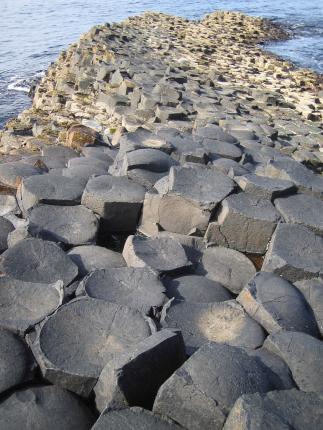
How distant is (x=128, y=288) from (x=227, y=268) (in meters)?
1.02

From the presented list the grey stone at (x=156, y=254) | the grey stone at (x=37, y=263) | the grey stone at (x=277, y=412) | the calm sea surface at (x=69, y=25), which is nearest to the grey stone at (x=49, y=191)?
the grey stone at (x=37, y=263)

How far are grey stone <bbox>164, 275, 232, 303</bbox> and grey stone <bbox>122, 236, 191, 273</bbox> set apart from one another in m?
0.12

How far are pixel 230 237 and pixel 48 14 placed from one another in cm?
3566

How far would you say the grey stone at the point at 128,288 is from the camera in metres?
3.33

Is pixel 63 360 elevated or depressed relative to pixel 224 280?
elevated

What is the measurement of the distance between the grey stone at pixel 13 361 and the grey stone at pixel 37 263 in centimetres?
72

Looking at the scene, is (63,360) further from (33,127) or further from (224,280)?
(33,127)

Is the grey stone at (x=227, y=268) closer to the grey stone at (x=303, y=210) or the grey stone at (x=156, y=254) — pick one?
the grey stone at (x=156, y=254)

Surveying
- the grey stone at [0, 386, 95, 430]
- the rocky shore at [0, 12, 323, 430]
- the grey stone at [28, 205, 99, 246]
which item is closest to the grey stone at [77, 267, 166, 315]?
the rocky shore at [0, 12, 323, 430]

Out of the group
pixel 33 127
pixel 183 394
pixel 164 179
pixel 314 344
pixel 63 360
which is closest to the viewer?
pixel 183 394

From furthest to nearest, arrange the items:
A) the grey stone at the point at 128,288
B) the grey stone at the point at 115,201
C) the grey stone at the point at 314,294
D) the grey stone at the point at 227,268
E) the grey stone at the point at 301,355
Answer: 1. the grey stone at the point at 115,201
2. the grey stone at the point at 227,268
3. the grey stone at the point at 314,294
4. the grey stone at the point at 128,288
5. the grey stone at the point at 301,355

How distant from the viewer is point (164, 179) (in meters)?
4.73

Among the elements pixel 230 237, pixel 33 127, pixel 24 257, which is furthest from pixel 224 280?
pixel 33 127

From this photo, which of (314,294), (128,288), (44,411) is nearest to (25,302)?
(128,288)
